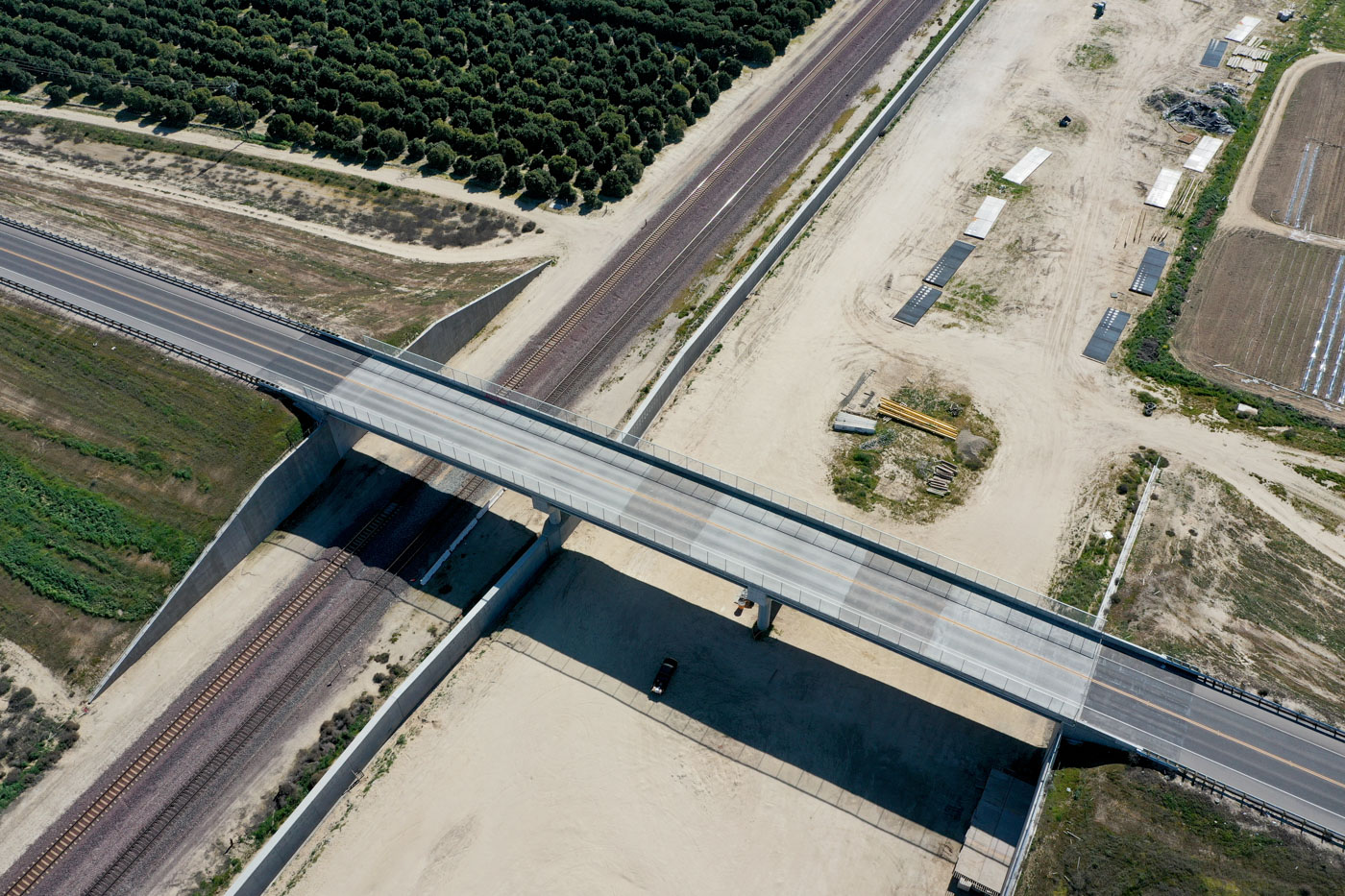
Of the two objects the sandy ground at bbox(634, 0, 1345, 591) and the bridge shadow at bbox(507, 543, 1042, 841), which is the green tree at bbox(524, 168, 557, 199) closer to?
the sandy ground at bbox(634, 0, 1345, 591)

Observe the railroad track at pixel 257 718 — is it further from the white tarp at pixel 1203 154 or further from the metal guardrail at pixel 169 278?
the white tarp at pixel 1203 154

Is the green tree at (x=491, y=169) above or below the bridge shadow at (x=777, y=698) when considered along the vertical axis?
above

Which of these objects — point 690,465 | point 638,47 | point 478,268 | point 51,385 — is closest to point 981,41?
point 638,47

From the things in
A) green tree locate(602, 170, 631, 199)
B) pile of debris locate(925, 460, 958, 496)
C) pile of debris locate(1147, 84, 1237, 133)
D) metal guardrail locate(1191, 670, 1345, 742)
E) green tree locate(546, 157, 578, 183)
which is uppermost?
green tree locate(546, 157, 578, 183)

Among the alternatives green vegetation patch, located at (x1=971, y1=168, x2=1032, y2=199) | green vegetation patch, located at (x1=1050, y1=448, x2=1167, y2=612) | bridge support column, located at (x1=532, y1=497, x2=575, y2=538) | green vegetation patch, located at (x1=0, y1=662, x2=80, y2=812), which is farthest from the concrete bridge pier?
green vegetation patch, located at (x1=971, y1=168, x2=1032, y2=199)

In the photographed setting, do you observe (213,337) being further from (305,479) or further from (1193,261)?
(1193,261)

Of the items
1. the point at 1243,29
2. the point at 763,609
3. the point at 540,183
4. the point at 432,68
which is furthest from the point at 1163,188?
the point at 432,68

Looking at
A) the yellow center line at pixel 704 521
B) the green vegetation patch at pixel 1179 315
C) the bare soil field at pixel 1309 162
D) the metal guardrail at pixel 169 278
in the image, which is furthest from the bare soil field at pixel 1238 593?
the metal guardrail at pixel 169 278
